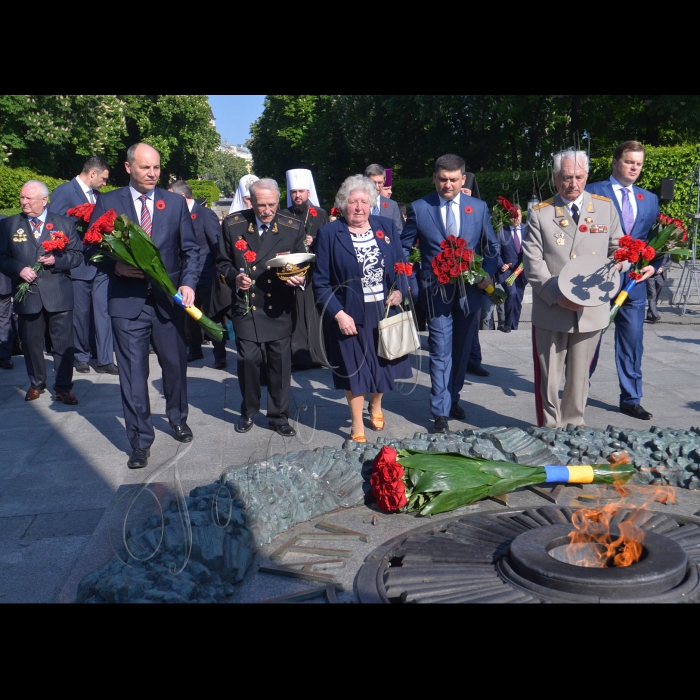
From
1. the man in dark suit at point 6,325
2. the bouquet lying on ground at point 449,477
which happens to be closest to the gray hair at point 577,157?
the bouquet lying on ground at point 449,477

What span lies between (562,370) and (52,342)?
16.3ft

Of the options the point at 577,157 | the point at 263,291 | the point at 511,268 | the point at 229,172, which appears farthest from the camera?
the point at 229,172

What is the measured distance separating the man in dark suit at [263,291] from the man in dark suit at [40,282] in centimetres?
226

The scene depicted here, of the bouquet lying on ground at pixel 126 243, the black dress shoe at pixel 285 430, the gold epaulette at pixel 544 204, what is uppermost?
the gold epaulette at pixel 544 204

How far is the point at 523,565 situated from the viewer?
335 cm

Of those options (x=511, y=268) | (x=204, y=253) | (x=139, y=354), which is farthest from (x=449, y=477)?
(x=511, y=268)

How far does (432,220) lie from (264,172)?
6539 centimetres

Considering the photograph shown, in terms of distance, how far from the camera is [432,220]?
6.42 metres

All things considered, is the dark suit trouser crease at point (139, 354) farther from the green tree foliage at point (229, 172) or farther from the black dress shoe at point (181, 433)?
the green tree foliage at point (229, 172)

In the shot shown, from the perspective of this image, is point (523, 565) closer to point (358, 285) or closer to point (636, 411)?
point (358, 285)

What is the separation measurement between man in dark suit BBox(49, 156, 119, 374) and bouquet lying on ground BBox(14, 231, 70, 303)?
1179 mm

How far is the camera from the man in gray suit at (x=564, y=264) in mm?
5598

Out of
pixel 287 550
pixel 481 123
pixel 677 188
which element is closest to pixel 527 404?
pixel 287 550

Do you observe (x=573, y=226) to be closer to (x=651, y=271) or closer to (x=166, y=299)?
(x=651, y=271)
